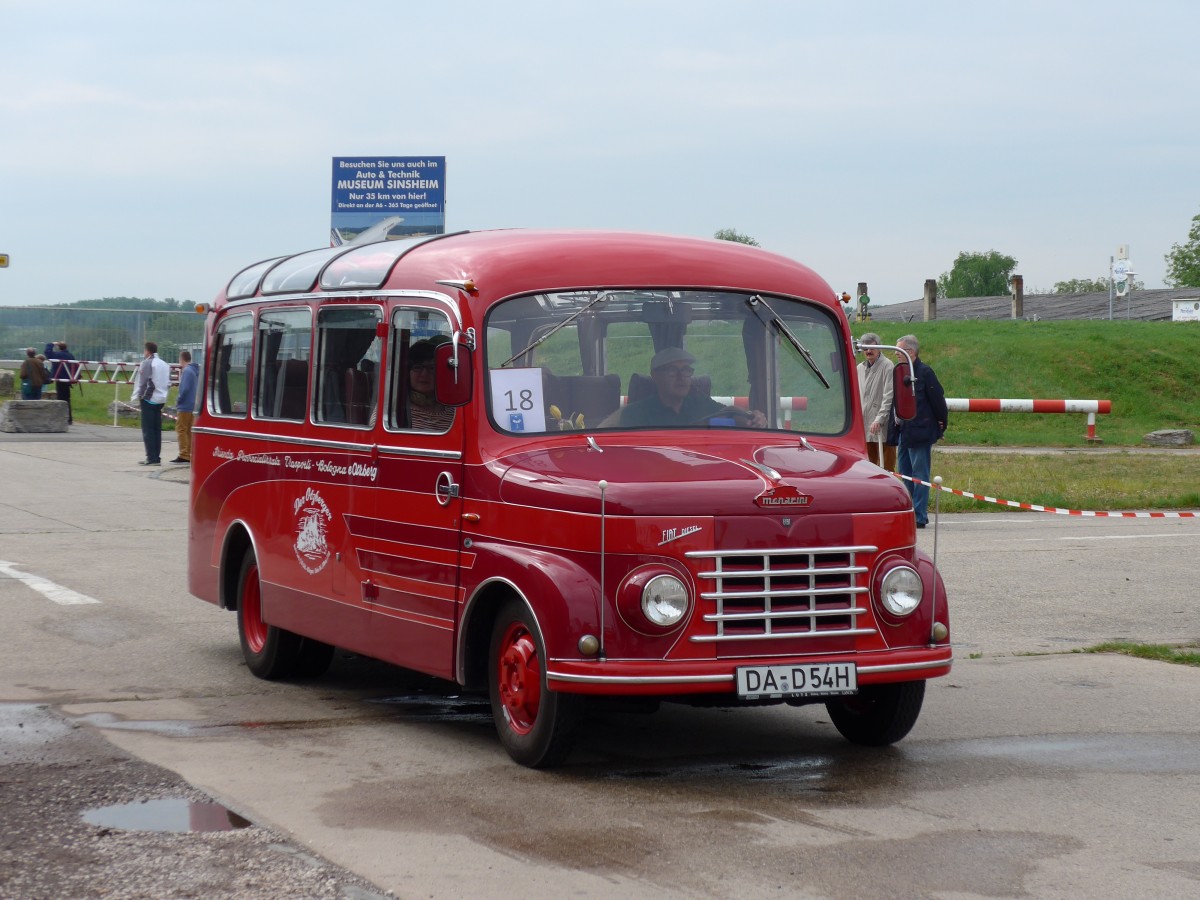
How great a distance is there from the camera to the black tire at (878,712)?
24.7 feet

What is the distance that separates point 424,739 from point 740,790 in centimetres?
169

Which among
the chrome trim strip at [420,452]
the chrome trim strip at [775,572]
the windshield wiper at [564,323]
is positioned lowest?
the chrome trim strip at [775,572]

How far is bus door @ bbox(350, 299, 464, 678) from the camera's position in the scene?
25.2 feet

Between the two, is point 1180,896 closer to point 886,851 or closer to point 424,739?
point 886,851

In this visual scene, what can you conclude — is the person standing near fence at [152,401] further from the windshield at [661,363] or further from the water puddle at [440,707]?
the windshield at [661,363]

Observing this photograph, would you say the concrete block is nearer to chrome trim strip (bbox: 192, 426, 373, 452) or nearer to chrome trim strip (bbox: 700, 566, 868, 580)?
chrome trim strip (bbox: 192, 426, 373, 452)

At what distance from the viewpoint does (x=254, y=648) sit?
9758 mm

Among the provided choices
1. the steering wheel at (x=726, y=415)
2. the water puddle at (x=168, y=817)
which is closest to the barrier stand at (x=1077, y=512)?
the steering wheel at (x=726, y=415)

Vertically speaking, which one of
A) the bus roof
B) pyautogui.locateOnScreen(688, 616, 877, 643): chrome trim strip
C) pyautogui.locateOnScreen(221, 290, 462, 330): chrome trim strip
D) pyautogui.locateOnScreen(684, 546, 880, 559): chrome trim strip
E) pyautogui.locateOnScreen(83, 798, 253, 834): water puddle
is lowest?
pyautogui.locateOnScreen(83, 798, 253, 834): water puddle

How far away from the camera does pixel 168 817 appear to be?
620 cm

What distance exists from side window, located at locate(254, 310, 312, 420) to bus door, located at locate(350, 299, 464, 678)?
107cm

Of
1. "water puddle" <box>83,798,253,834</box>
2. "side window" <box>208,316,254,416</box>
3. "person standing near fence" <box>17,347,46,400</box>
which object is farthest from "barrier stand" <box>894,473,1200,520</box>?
"person standing near fence" <box>17,347,46,400</box>

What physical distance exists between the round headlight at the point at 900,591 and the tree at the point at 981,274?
151408 millimetres

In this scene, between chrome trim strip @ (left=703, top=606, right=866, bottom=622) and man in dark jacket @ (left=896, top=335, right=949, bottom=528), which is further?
man in dark jacket @ (left=896, top=335, right=949, bottom=528)
